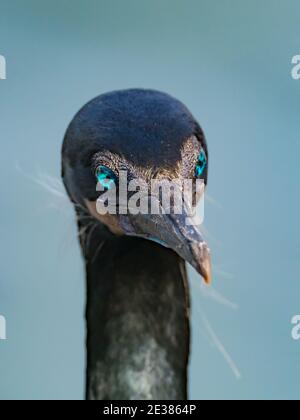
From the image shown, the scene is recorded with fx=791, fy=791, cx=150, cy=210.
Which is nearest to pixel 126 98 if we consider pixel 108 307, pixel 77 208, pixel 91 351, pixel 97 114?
pixel 97 114

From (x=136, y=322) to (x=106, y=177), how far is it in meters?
0.36

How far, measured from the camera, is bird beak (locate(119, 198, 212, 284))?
128 centimetres

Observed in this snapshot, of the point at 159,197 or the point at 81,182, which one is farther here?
the point at 81,182

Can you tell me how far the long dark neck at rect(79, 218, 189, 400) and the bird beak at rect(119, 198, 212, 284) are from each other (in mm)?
225

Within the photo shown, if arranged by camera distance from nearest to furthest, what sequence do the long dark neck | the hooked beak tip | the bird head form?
1. the hooked beak tip
2. the bird head
3. the long dark neck

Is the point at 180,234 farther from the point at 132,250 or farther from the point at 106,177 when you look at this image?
the point at 132,250

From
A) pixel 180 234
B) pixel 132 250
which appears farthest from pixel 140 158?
pixel 132 250

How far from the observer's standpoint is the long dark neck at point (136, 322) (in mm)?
1695

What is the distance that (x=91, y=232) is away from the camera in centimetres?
179

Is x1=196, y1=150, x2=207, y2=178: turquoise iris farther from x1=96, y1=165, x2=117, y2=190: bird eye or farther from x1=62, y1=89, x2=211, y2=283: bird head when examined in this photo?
x1=96, y1=165, x2=117, y2=190: bird eye

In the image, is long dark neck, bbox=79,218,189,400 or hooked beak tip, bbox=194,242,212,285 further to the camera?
long dark neck, bbox=79,218,189,400

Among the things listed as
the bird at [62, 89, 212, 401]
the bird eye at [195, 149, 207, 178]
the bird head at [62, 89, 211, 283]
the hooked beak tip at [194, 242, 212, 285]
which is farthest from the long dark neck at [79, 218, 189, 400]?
the hooked beak tip at [194, 242, 212, 285]

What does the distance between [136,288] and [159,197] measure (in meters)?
0.36
